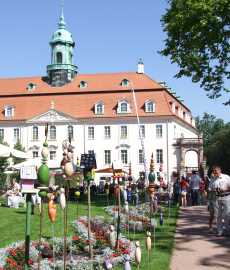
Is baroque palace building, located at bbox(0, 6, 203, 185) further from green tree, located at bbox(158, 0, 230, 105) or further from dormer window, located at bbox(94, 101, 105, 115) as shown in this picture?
green tree, located at bbox(158, 0, 230, 105)

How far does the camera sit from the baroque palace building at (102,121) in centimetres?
4441

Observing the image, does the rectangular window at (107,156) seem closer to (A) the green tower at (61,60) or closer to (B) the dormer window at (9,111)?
(A) the green tower at (61,60)

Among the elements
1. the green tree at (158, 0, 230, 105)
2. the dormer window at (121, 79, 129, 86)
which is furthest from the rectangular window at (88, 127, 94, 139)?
the green tree at (158, 0, 230, 105)

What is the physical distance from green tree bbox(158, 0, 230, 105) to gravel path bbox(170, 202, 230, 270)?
8.86 metres

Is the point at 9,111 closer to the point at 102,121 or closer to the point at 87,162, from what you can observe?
the point at 102,121

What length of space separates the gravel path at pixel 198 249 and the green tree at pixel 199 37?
29.1ft

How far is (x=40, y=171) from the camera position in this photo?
4797mm

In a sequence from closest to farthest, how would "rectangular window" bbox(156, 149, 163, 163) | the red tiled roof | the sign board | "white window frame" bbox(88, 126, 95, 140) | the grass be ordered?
the sign board → the grass → "rectangular window" bbox(156, 149, 163, 163) → the red tiled roof → "white window frame" bbox(88, 126, 95, 140)

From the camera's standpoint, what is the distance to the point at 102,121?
45500 mm

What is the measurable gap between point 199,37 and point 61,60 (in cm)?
3376

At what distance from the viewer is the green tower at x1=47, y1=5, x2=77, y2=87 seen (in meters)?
48.3

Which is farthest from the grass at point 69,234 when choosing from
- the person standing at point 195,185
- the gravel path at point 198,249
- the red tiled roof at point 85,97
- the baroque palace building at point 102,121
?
the red tiled roof at point 85,97

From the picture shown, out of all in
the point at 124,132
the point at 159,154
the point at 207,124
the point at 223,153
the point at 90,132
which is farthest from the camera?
the point at 207,124

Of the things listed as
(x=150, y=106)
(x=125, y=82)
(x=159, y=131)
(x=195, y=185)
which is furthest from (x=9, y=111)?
(x=195, y=185)
